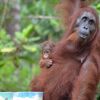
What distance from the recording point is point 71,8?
5488mm

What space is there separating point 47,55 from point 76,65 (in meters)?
0.35

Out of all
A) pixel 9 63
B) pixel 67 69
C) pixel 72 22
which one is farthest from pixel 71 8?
pixel 9 63

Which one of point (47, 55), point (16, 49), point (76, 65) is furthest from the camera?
point (16, 49)

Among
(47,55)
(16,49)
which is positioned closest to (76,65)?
(47,55)

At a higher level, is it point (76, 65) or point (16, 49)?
point (76, 65)

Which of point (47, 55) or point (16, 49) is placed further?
point (16, 49)

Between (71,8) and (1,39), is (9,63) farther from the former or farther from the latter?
(71,8)

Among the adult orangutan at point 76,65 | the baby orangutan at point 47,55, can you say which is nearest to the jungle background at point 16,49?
the adult orangutan at point 76,65

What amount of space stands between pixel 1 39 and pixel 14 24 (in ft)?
4.89

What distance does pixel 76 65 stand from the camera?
195 inches

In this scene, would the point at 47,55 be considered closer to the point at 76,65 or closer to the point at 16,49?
the point at 76,65

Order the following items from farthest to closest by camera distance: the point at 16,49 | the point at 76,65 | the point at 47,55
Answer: the point at 16,49 < the point at 47,55 < the point at 76,65

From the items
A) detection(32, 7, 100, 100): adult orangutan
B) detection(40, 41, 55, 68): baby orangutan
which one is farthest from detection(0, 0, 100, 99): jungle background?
detection(40, 41, 55, 68): baby orangutan

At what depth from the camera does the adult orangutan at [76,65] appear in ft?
15.4
